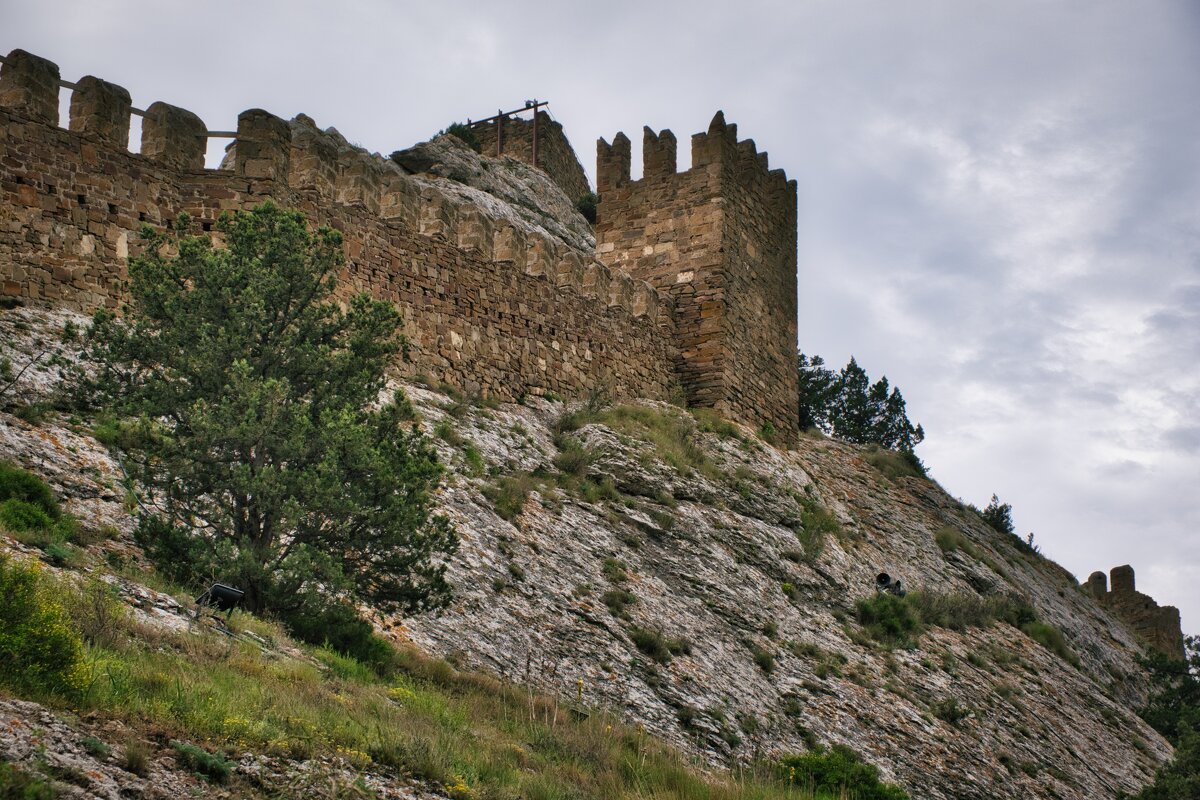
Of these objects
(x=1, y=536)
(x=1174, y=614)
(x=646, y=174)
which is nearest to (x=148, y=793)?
(x=1, y=536)

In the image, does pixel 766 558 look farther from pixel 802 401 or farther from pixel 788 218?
pixel 802 401

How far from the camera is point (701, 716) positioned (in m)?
15.8

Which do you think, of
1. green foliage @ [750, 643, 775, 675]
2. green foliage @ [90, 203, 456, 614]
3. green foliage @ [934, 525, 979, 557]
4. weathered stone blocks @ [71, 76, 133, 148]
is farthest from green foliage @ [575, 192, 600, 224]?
green foliage @ [90, 203, 456, 614]

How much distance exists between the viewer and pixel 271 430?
12820 mm

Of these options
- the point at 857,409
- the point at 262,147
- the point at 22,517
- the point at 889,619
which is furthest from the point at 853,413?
the point at 22,517

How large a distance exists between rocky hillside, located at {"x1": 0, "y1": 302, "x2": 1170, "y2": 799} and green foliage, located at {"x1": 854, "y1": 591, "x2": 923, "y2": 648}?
79mm

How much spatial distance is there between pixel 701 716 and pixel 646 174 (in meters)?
15.4

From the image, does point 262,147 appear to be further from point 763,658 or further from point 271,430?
point 763,658

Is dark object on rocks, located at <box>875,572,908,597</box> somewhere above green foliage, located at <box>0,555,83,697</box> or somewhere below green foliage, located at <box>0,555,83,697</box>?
above

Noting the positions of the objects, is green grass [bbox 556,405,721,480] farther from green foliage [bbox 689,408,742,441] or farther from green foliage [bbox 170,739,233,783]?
green foliage [bbox 170,739,233,783]

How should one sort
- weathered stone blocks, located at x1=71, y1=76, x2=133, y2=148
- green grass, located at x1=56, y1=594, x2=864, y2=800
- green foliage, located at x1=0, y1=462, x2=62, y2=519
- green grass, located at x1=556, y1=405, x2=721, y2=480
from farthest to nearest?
green grass, located at x1=556, y1=405, x2=721, y2=480 < weathered stone blocks, located at x1=71, y1=76, x2=133, y2=148 < green foliage, located at x1=0, y1=462, x2=62, y2=519 < green grass, located at x1=56, y1=594, x2=864, y2=800

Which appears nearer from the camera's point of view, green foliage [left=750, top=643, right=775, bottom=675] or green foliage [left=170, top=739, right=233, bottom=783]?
green foliage [left=170, top=739, right=233, bottom=783]

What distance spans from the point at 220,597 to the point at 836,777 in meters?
7.26

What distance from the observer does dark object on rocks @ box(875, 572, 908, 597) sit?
23.8m
